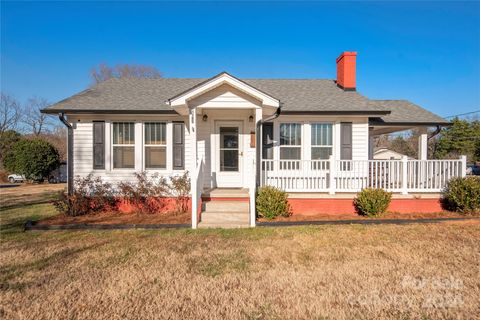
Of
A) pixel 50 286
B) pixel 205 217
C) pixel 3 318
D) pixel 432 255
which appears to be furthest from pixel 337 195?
pixel 3 318

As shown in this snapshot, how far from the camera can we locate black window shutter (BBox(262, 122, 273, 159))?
913cm

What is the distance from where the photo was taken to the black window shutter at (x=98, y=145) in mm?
8844

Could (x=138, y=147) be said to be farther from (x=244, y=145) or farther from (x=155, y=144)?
(x=244, y=145)

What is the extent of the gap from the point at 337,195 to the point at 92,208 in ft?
24.8

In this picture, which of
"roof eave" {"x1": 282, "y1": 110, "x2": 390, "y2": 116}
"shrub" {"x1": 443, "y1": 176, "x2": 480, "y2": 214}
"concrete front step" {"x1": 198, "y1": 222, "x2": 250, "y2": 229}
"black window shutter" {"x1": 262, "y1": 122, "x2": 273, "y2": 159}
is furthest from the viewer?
"black window shutter" {"x1": 262, "y1": 122, "x2": 273, "y2": 159}

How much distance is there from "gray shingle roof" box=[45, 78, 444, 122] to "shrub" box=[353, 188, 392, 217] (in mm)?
2627

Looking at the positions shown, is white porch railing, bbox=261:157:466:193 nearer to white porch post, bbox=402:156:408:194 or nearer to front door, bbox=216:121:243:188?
white porch post, bbox=402:156:408:194

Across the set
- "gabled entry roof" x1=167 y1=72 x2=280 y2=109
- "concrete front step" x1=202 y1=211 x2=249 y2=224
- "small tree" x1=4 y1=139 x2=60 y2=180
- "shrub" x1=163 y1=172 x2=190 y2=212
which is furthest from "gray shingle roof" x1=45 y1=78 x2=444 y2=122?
"small tree" x1=4 y1=139 x2=60 y2=180

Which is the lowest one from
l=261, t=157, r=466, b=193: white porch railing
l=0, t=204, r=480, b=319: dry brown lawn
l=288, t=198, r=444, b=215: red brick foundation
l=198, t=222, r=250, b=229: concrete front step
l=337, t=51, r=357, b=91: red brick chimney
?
l=0, t=204, r=480, b=319: dry brown lawn

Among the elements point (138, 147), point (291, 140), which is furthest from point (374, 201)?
point (138, 147)

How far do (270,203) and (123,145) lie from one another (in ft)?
17.1

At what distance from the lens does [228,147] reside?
9.44 m

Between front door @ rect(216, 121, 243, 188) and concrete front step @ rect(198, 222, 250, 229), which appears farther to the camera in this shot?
front door @ rect(216, 121, 243, 188)

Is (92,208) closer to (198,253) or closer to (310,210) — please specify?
(198,253)
